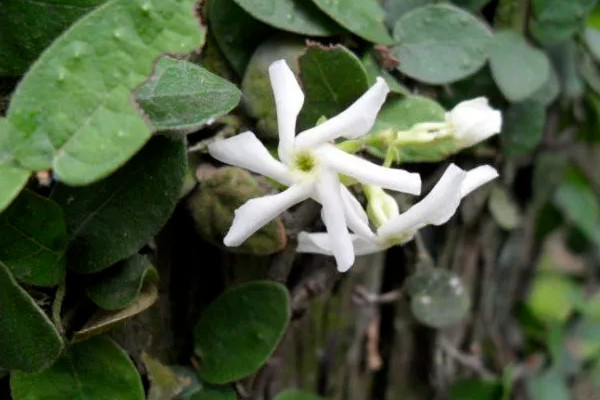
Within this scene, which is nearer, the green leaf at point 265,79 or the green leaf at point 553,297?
the green leaf at point 265,79

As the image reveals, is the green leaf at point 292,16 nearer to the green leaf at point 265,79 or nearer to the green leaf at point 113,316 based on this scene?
the green leaf at point 265,79

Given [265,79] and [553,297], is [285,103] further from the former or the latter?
[553,297]

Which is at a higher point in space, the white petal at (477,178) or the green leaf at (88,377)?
the white petal at (477,178)

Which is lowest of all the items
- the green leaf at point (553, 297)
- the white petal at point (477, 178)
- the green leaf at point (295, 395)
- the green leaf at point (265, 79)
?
the green leaf at point (553, 297)

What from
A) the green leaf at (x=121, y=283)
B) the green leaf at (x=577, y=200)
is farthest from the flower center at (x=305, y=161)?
the green leaf at (x=577, y=200)

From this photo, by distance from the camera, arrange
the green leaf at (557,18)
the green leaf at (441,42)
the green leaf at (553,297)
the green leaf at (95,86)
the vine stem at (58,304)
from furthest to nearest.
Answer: the green leaf at (553,297) → the green leaf at (557,18) → the green leaf at (441,42) → the vine stem at (58,304) → the green leaf at (95,86)

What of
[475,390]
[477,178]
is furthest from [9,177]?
[475,390]

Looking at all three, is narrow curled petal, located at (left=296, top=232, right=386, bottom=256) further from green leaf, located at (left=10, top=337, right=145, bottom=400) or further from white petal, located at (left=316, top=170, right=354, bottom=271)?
green leaf, located at (left=10, top=337, right=145, bottom=400)
